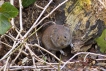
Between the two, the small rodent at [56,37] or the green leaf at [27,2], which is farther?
the small rodent at [56,37]

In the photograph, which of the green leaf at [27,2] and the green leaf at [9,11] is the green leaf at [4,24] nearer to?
the green leaf at [9,11]

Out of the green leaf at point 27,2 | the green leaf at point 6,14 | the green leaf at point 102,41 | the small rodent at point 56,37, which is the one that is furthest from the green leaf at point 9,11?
the green leaf at point 102,41

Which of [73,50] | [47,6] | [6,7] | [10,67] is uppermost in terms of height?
[47,6]

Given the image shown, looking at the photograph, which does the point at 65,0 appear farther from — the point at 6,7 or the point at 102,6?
the point at 6,7

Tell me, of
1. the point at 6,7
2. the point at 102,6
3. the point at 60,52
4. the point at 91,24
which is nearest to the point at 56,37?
the point at 60,52

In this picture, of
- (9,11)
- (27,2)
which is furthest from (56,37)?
(9,11)

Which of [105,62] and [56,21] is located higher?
[56,21]

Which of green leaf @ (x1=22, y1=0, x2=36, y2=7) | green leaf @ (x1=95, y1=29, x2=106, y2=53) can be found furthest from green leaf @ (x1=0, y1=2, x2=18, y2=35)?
green leaf @ (x1=95, y1=29, x2=106, y2=53)
